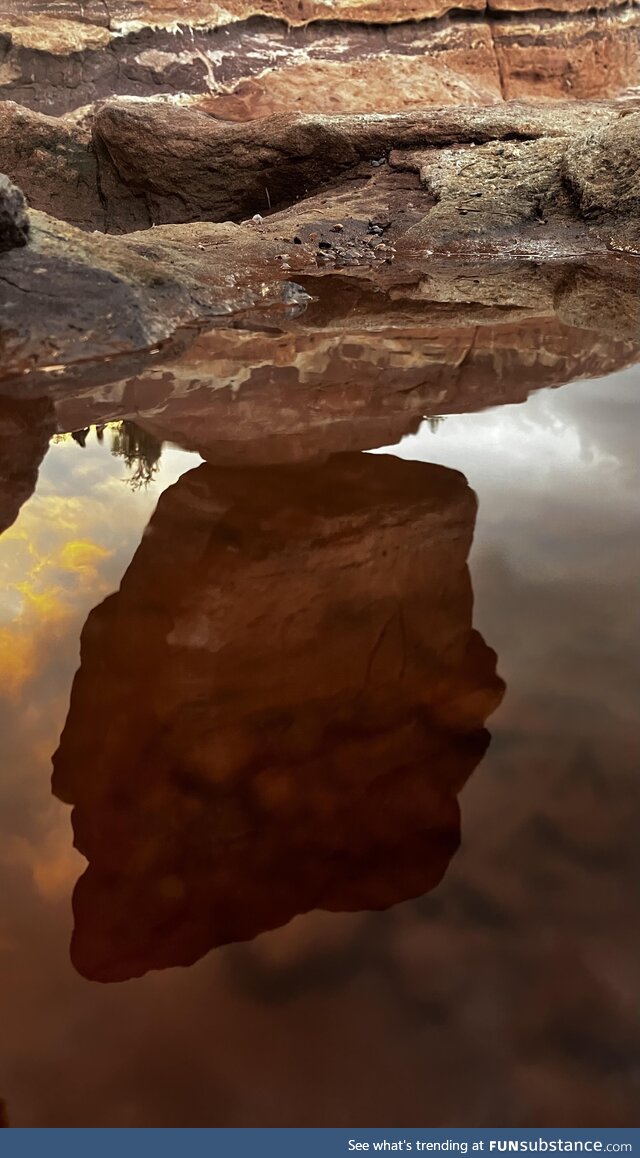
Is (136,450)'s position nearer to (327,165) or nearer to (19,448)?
(19,448)

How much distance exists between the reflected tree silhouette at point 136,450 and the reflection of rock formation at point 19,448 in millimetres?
188

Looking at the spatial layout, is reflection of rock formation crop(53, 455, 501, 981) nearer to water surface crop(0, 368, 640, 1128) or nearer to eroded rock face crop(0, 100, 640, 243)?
water surface crop(0, 368, 640, 1128)

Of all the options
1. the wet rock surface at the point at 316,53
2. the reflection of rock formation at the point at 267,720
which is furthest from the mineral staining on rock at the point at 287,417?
the wet rock surface at the point at 316,53

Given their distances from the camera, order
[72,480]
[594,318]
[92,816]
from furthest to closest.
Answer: [594,318] → [72,480] → [92,816]

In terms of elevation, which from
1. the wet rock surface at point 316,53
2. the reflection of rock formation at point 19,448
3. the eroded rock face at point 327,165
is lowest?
the reflection of rock formation at point 19,448

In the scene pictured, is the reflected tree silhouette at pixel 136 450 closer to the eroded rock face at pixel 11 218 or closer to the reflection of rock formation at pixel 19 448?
the reflection of rock formation at pixel 19 448

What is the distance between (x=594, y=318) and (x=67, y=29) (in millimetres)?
12226

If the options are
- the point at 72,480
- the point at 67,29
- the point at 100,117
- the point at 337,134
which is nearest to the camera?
the point at 72,480

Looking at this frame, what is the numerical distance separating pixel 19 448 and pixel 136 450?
312mm

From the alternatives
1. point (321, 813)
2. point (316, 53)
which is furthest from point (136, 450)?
point (316, 53)

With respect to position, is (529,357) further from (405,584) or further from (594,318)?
(405,584)

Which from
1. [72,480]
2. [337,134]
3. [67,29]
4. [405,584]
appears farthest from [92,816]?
[67,29]

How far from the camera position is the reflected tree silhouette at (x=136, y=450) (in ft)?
6.86

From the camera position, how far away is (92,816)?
1.11m
